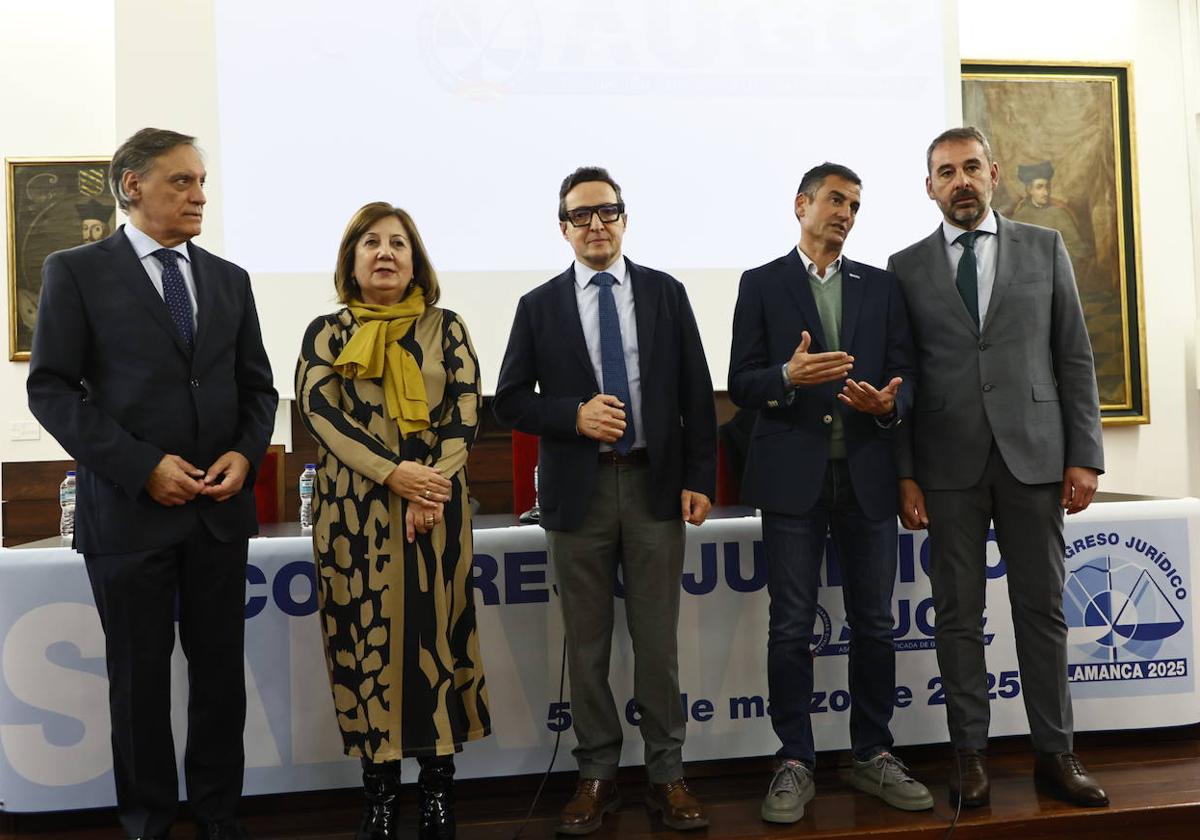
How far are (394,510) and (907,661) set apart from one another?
5.29 ft

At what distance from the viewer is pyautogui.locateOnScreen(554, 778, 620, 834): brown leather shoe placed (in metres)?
2.34

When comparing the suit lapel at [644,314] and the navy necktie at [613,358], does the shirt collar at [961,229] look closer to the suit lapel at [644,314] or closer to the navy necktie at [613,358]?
the suit lapel at [644,314]

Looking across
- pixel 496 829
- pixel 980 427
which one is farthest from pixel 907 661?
pixel 496 829

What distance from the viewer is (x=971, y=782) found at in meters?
2.42

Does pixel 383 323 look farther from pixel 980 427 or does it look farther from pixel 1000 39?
pixel 1000 39

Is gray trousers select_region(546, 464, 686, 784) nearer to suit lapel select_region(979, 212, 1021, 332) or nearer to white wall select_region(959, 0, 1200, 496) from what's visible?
suit lapel select_region(979, 212, 1021, 332)

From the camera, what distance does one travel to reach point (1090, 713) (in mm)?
2904

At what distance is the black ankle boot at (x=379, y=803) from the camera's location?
2.21 metres

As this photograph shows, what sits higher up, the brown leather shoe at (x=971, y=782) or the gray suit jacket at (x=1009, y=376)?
the gray suit jacket at (x=1009, y=376)

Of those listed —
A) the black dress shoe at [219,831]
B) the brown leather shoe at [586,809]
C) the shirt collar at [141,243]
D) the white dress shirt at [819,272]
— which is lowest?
the brown leather shoe at [586,809]

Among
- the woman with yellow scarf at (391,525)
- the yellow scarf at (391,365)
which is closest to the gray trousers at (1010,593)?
the woman with yellow scarf at (391,525)

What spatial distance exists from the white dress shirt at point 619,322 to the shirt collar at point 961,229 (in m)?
0.86

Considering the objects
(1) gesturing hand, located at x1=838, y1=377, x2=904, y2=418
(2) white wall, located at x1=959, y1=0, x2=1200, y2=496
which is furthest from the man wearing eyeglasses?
(2) white wall, located at x1=959, y1=0, x2=1200, y2=496

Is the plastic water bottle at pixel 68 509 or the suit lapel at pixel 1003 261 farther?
the plastic water bottle at pixel 68 509
